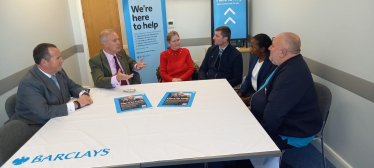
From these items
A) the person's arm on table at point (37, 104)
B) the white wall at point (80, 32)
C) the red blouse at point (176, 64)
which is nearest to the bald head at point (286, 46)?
the red blouse at point (176, 64)

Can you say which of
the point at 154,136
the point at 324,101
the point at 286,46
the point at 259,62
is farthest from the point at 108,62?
the point at 324,101

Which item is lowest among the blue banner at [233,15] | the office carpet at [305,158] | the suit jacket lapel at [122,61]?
the office carpet at [305,158]

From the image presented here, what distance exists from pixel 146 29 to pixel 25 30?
6.08ft

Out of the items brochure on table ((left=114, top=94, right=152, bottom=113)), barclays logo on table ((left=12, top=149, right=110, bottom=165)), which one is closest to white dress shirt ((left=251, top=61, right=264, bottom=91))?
brochure on table ((left=114, top=94, right=152, bottom=113))

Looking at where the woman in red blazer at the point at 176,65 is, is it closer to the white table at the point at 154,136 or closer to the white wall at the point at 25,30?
the white table at the point at 154,136

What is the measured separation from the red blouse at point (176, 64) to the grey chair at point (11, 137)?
195 centimetres

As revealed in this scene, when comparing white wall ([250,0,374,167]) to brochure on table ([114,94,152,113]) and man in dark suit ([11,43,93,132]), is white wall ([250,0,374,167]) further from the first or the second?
man in dark suit ([11,43,93,132])

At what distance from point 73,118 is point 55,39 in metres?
2.59

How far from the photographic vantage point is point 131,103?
7.11ft

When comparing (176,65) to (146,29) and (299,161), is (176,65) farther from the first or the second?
(299,161)

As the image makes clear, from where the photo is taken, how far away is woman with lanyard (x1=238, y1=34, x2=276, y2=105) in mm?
2602

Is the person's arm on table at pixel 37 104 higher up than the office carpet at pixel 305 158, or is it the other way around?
the person's arm on table at pixel 37 104

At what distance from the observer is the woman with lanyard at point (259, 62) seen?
2602 mm

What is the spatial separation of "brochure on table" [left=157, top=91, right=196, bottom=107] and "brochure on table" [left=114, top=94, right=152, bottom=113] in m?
0.14
